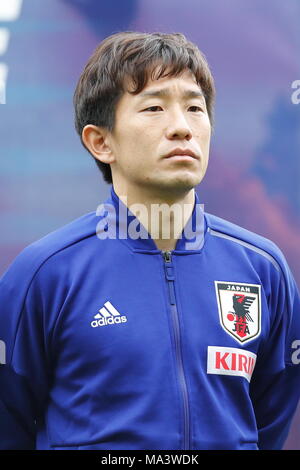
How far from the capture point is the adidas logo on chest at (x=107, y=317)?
1.48m

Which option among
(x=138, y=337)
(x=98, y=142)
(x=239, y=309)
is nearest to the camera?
(x=138, y=337)

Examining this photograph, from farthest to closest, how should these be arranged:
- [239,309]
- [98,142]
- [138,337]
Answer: [98,142], [239,309], [138,337]

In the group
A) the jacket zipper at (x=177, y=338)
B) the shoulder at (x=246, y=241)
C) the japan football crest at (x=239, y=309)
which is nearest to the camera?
the jacket zipper at (x=177, y=338)

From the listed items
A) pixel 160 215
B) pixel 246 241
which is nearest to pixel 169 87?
pixel 160 215

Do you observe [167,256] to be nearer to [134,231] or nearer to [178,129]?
[134,231]

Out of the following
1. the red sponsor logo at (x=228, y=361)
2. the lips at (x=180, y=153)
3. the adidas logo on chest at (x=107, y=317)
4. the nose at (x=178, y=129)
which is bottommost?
the red sponsor logo at (x=228, y=361)

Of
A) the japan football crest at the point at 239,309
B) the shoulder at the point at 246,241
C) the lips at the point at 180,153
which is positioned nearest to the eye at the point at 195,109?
the lips at the point at 180,153

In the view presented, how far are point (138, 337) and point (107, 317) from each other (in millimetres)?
74

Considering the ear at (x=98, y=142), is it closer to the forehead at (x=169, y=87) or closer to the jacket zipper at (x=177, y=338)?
the forehead at (x=169, y=87)

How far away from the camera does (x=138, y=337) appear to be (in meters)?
1.46

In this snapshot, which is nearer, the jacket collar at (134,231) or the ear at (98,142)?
the jacket collar at (134,231)

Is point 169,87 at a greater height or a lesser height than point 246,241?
greater
